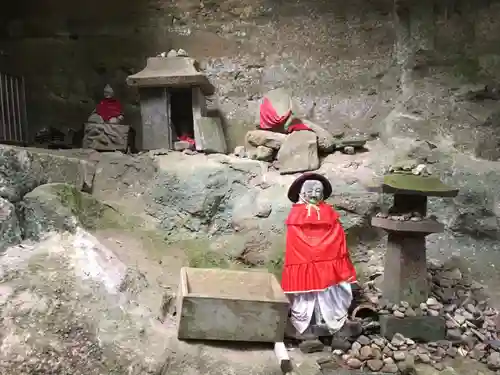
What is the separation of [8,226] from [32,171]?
0.62 m

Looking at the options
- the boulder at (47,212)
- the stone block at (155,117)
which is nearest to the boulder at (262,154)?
the stone block at (155,117)

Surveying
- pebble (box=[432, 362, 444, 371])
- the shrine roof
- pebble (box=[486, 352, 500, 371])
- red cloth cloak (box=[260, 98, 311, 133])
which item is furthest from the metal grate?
pebble (box=[486, 352, 500, 371])

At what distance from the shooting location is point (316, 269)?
3.51 m

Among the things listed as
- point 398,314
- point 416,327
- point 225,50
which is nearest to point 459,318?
point 416,327

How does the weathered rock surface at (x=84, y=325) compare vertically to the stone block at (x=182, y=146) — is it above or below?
below

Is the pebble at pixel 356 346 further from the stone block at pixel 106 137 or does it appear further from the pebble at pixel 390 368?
the stone block at pixel 106 137

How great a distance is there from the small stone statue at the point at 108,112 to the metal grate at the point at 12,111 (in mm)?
685

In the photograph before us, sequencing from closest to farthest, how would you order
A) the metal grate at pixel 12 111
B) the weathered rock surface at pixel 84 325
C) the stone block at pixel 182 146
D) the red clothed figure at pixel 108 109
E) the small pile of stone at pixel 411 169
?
the weathered rock surface at pixel 84 325, the small pile of stone at pixel 411 169, the metal grate at pixel 12 111, the stone block at pixel 182 146, the red clothed figure at pixel 108 109

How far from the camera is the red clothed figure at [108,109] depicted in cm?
542

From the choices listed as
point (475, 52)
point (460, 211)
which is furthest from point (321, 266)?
point (475, 52)

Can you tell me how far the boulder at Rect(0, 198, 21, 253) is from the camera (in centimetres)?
341

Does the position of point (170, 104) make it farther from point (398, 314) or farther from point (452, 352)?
point (452, 352)

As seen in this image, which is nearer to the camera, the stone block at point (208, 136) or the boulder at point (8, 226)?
the boulder at point (8, 226)

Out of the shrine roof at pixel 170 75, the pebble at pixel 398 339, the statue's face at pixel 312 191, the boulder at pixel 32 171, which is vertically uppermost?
the shrine roof at pixel 170 75
